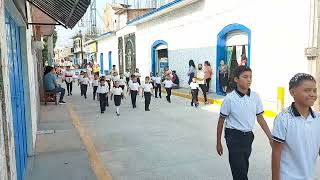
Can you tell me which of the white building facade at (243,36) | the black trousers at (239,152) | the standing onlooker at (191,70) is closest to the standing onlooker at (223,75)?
the white building facade at (243,36)

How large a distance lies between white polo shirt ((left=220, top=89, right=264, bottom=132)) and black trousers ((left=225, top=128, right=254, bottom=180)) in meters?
0.08

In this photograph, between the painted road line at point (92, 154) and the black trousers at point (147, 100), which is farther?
the black trousers at point (147, 100)

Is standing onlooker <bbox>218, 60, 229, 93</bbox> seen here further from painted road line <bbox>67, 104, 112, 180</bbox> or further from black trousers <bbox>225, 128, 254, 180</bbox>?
black trousers <bbox>225, 128, 254, 180</bbox>

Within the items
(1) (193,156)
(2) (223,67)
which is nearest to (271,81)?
(2) (223,67)

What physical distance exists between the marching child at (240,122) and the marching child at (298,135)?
137cm

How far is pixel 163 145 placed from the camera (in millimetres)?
8102

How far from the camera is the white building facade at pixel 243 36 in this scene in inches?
465

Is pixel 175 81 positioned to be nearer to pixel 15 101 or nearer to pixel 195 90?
pixel 195 90

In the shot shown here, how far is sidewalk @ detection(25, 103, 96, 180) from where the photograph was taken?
20.1 feet

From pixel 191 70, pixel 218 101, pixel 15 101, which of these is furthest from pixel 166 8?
pixel 15 101

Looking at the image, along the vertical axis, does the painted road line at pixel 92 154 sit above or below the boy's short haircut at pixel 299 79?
below

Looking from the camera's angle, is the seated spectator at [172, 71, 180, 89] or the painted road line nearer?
the painted road line

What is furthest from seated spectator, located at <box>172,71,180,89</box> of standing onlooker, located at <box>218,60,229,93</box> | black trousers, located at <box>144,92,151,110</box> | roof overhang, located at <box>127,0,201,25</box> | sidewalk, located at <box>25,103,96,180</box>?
sidewalk, located at <box>25,103,96,180</box>

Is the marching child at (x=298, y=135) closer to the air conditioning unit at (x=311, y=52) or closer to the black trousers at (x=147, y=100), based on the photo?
the air conditioning unit at (x=311, y=52)
